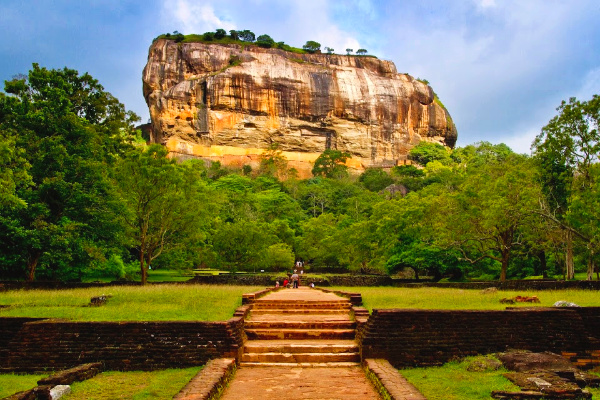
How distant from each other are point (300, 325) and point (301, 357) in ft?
3.95

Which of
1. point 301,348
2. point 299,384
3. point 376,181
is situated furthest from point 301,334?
point 376,181

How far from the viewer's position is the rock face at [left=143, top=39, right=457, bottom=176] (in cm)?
7600

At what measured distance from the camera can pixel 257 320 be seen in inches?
387

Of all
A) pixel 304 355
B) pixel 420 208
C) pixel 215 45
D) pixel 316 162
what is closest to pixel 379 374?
pixel 304 355

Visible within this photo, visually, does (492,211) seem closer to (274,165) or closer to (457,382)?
(457,382)

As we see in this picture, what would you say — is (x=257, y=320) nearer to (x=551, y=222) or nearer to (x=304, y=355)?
(x=304, y=355)

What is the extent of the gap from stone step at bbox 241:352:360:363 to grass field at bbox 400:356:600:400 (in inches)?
39.4

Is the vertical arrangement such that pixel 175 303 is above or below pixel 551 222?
below

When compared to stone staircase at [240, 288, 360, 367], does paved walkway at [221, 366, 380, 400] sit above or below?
below

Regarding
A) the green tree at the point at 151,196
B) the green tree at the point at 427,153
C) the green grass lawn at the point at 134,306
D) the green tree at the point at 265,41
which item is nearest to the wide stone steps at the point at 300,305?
the green grass lawn at the point at 134,306

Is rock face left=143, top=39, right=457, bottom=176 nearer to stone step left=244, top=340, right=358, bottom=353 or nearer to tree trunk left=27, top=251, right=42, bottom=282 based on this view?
tree trunk left=27, top=251, right=42, bottom=282

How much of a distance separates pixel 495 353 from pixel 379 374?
2473mm

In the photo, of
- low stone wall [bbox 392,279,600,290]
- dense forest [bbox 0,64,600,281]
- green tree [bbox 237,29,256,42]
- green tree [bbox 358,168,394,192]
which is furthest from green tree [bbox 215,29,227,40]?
low stone wall [bbox 392,279,600,290]

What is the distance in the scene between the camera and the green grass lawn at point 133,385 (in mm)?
6209
